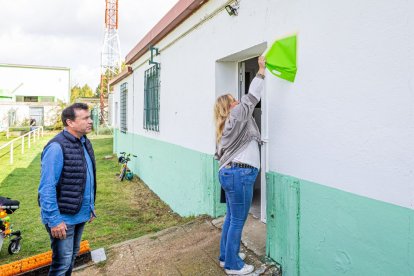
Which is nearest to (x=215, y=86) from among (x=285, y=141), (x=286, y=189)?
(x=285, y=141)

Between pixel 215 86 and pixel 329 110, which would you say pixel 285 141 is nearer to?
pixel 329 110

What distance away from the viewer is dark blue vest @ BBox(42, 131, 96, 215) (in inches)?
107

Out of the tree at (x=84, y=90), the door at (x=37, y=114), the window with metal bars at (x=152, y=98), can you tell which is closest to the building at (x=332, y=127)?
the window with metal bars at (x=152, y=98)

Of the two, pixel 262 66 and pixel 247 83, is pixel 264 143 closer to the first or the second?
pixel 262 66

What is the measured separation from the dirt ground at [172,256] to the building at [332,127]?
0.48 meters

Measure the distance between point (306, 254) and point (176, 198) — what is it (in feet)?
12.4

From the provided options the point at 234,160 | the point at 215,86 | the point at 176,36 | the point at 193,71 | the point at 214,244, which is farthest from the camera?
the point at 176,36

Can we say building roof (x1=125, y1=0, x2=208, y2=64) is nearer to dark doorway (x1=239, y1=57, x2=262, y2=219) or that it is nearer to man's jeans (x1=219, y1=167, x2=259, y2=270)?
dark doorway (x1=239, y1=57, x2=262, y2=219)

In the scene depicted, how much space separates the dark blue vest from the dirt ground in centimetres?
124

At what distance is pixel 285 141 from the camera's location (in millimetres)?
3105

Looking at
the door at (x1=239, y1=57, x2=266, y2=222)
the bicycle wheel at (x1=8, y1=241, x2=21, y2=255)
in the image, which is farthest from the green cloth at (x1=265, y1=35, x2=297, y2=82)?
the bicycle wheel at (x1=8, y1=241, x2=21, y2=255)

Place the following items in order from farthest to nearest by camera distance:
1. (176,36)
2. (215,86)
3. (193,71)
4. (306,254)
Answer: (176,36) → (193,71) → (215,86) → (306,254)

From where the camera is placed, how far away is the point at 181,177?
593 cm

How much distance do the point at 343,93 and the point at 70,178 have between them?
2256mm
